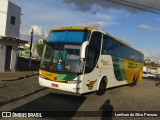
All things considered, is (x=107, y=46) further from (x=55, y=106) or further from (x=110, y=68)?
(x=55, y=106)

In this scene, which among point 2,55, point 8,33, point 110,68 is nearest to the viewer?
point 110,68

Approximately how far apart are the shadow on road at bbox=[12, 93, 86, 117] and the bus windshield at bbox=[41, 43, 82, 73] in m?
1.44

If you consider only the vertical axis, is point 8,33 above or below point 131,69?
above

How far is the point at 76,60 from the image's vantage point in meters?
13.2

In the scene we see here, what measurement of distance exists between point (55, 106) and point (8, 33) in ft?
59.1

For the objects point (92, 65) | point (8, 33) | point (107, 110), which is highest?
point (8, 33)

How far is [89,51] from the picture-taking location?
44.9ft

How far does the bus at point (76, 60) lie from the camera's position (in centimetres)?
1310

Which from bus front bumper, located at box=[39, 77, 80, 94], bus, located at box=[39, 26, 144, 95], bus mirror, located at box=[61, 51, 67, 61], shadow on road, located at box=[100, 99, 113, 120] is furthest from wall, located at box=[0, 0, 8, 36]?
shadow on road, located at box=[100, 99, 113, 120]

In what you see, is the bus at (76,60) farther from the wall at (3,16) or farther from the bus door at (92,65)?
the wall at (3,16)

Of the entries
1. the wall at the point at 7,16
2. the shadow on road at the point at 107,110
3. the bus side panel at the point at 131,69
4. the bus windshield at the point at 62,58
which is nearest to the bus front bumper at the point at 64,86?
the bus windshield at the point at 62,58

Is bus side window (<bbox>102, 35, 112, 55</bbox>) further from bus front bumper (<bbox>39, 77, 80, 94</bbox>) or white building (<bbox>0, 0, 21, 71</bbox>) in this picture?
white building (<bbox>0, 0, 21, 71</bbox>)


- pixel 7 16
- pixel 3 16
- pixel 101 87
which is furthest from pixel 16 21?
pixel 101 87

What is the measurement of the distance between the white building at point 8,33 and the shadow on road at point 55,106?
14052 mm
